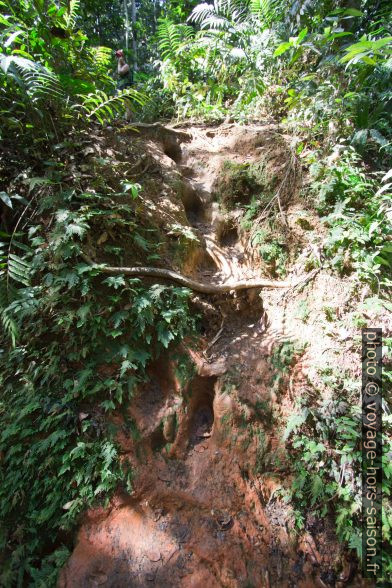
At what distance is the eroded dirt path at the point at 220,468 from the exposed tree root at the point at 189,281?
16 cm

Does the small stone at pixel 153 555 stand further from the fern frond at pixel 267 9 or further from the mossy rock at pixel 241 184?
the fern frond at pixel 267 9

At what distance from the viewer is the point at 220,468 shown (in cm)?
341

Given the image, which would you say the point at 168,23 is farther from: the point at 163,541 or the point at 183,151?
the point at 163,541

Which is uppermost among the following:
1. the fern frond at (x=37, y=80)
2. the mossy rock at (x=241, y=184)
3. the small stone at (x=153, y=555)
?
the fern frond at (x=37, y=80)

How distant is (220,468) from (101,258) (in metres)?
2.94

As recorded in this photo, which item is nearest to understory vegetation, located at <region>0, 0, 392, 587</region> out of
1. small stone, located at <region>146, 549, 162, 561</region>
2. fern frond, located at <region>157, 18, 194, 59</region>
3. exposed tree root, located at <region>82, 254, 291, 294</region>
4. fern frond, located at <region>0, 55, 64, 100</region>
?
fern frond, located at <region>0, 55, 64, 100</region>

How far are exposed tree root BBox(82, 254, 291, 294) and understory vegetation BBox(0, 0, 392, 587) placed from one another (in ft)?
0.47

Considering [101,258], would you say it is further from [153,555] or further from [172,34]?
[172,34]

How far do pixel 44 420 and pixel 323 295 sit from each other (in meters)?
3.91

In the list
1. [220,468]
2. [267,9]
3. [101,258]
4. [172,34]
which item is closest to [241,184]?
[101,258]

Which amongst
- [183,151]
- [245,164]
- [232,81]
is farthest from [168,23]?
[245,164]

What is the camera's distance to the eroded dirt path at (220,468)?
2.91 metres

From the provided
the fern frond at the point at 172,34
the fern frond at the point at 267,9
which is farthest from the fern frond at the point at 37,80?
the fern frond at the point at 267,9

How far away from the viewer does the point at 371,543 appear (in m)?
2.95
